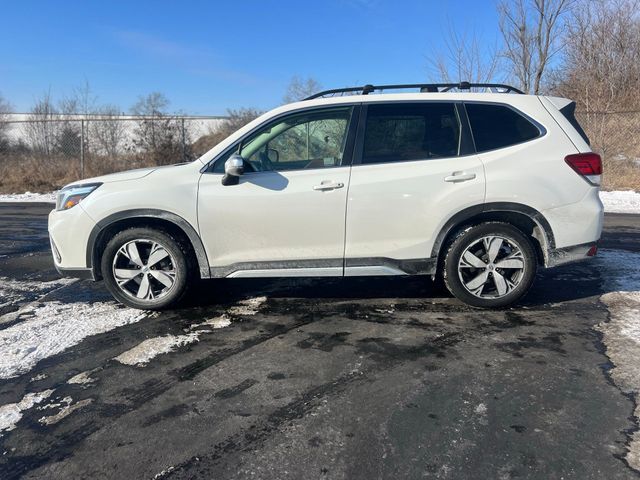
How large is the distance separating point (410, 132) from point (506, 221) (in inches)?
46.7

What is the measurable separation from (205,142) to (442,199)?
14.9 meters

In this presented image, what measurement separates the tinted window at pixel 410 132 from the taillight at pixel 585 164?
99 cm

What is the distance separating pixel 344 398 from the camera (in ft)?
9.53

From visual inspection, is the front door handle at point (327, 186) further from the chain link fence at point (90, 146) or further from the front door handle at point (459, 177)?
the chain link fence at point (90, 146)

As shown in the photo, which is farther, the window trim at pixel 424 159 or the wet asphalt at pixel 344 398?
the window trim at pixel 424 159

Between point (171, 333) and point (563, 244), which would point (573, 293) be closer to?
point (563, 244)

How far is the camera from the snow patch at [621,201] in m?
11.0

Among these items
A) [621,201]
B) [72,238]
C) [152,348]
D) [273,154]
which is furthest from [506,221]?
[621,201]

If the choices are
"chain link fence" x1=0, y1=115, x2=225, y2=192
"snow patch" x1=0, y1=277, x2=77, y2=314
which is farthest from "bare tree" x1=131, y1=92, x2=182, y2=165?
"snow patch" x1=0, y1=277, x2=77, y2=314

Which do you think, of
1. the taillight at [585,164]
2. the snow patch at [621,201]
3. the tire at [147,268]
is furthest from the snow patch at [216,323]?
the snow patch at [621,201]

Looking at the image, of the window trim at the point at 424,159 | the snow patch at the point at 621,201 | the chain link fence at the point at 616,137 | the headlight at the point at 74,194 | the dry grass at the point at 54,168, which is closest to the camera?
the window trim at the point at 424,159

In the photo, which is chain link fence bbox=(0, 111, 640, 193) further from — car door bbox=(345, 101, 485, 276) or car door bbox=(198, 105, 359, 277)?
car door bbox=(345, 101, 485, 276)

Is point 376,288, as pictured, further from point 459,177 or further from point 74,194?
point 74,194

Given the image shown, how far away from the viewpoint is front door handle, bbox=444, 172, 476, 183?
13.6ft
